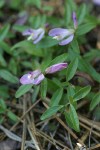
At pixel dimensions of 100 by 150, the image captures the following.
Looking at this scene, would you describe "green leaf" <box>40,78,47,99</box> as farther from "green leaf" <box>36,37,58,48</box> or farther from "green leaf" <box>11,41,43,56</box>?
"green leaf" <box>11,41,43,56</box>

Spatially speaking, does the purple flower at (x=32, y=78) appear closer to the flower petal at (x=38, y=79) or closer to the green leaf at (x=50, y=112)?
the flower petal at (x=38, y=79)

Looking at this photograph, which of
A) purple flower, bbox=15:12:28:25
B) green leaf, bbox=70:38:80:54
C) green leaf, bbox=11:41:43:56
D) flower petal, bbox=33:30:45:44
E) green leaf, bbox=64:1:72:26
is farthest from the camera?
purple flower, bbox=15:12:28:25

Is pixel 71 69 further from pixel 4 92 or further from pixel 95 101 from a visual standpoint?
pixel 4 92

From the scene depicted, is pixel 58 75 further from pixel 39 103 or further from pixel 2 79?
pixel 2 79

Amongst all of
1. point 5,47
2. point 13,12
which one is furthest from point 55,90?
point 13,12

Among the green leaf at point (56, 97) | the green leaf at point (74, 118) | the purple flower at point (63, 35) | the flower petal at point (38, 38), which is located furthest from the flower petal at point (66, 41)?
the green leaf at point (74, 118)

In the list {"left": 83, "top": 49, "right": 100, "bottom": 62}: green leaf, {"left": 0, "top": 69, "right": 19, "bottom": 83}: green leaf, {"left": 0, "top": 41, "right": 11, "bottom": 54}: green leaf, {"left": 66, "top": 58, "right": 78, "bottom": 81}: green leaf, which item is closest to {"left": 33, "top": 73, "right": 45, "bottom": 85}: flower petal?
{"left": 66, "top": 58, "right": 78, "bottom": 81}: green leaf

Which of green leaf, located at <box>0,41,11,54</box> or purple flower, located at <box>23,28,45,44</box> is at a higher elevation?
purple flower, located at <box>23,28,45,44</box>
